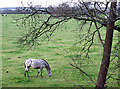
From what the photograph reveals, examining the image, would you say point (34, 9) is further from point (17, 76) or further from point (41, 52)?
point (41, 52)

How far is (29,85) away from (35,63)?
37.5 inches

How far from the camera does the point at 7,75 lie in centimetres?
1048

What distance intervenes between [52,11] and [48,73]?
3834 mm

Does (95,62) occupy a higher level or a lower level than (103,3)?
lower

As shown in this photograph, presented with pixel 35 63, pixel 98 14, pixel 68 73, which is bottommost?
pixel 68 73

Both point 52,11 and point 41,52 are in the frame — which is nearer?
point 52,11

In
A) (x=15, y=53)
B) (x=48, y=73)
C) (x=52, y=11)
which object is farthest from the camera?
(x=15, y=53)

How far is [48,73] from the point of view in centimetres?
991

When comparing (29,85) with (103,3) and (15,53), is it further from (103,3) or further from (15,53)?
(15,53)

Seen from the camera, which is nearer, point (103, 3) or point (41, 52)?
point (103, 3)

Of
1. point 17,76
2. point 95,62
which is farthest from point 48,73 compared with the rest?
point 95,62

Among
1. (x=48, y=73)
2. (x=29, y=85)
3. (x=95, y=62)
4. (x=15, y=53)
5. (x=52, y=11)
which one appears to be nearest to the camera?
(x=52, y=11)

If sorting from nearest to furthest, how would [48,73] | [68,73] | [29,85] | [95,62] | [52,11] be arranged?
[52,11] < [29,85] < [48,73] < [68,73] < [95,62]

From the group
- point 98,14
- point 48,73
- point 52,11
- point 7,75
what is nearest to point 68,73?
point 48,73
